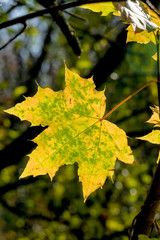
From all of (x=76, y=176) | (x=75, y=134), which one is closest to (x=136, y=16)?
(x=75, y=134)

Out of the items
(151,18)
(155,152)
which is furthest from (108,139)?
(155,152)

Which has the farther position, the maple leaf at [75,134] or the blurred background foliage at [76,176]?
the blurred background foliage at [76,176]

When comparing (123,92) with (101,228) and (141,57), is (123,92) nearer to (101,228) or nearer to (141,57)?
(141,57)

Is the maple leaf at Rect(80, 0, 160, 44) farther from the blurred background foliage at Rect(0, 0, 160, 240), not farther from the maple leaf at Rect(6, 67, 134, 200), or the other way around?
the blurred background foliage at Rect(0, 0, 160, 240)

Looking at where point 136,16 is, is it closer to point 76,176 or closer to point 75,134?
point 75,134

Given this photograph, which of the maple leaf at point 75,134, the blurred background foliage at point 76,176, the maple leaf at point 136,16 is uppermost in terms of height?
the maple leaf at point 136,16

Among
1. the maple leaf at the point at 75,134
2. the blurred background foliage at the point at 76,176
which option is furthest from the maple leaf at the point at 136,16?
the blurred background foliage at the point at 76,176

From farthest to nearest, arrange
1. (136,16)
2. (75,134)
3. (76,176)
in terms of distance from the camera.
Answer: (76,176) → (75,134) → (136,16)

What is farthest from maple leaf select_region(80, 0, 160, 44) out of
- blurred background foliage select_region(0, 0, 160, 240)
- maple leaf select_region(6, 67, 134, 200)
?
blurred background foliage select_region(0, 0, 160, 240)

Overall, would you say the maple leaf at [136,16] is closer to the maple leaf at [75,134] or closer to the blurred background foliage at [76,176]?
the maple leaf at [75,134]

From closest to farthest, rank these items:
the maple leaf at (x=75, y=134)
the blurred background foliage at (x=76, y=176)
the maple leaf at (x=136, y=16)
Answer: the maple leaf at (x=136, y=16), the maple leaf at (x=75, y=134), the blurred background foliage at (x=76, y=176)
